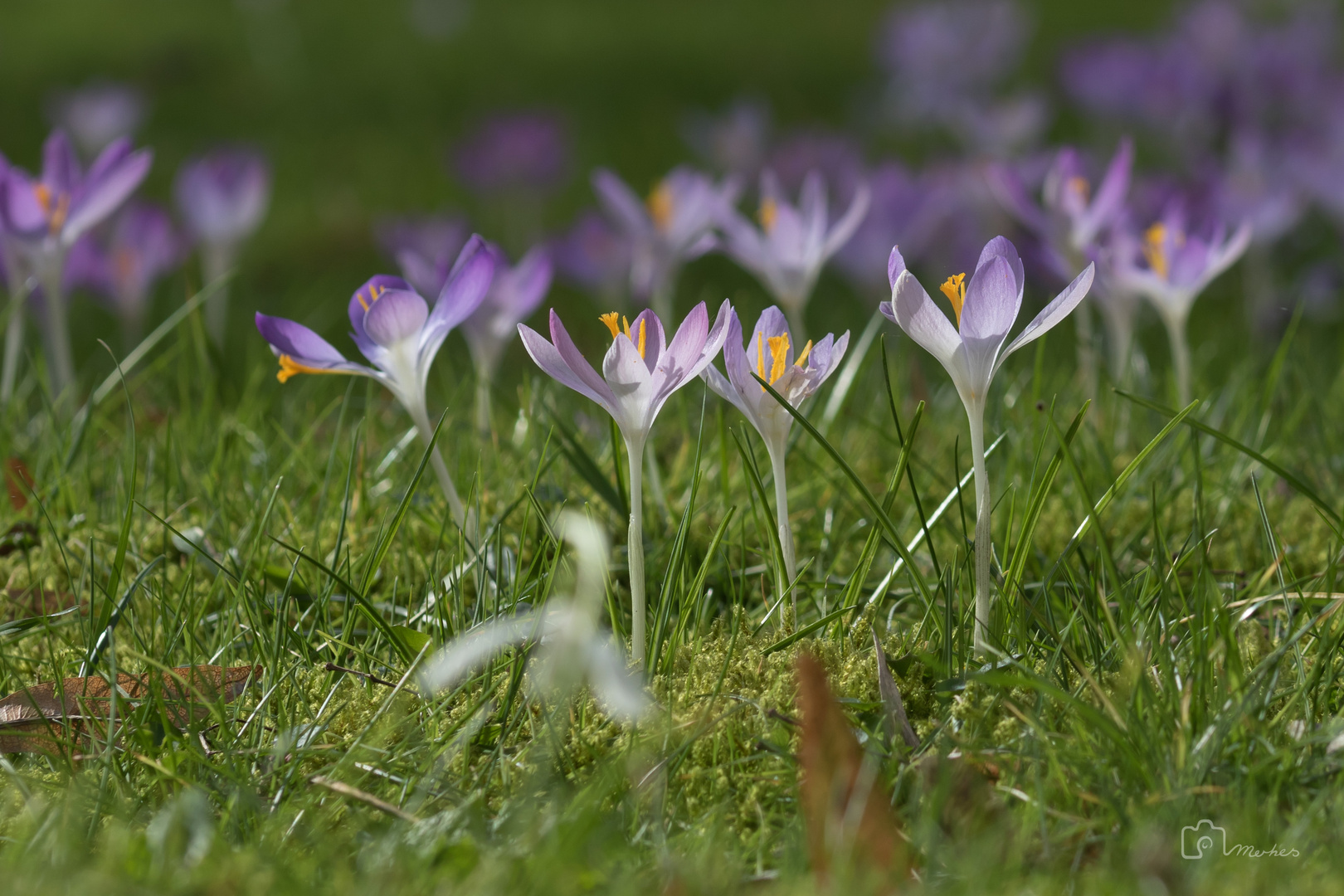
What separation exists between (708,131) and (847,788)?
4.09 metres

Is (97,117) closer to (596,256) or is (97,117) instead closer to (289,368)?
(596,256)

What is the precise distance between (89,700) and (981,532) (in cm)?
100

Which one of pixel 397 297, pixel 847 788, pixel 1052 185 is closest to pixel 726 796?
pixel 847 788

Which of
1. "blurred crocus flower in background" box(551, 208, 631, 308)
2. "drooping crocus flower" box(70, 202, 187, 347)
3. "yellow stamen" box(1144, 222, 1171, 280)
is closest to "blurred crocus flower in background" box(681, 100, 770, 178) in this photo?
"blurred crocus flower in background" box(551, 208, 631, 308)

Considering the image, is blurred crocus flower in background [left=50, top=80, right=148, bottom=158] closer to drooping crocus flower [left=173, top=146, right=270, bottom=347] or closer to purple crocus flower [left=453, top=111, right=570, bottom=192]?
purple crocus flower [left=453, top=111, right=570, bottom=192]

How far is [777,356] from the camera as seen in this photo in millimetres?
1198

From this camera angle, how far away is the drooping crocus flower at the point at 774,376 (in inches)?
47.5

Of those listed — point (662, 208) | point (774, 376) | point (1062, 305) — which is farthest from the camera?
point (662, 208)

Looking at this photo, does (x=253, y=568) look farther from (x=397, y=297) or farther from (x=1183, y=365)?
(x=1183, y=365)

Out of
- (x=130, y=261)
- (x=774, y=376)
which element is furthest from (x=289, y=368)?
(x=130, y=261)

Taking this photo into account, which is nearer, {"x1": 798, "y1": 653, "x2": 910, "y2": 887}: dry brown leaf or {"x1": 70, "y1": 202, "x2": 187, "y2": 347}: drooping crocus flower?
{"x1": 798, "y1": 653, "x2": 910, "y2": 887}: dry brown leaf

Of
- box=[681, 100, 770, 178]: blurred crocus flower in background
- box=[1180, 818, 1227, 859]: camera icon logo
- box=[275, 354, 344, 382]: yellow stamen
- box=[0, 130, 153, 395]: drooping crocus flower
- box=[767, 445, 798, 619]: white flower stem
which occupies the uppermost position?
box=[0, 130, 153, 395]: drooping crocus flower

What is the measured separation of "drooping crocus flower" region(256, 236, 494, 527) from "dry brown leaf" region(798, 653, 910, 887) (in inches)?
22.4

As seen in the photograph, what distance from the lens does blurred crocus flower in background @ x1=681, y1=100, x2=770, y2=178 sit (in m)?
4.64
